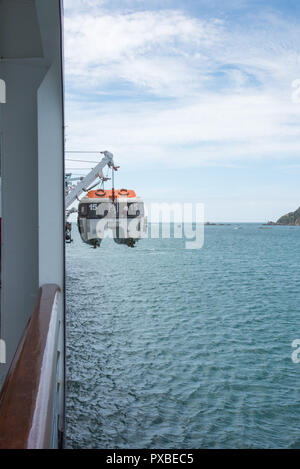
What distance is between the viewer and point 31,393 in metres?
0.47

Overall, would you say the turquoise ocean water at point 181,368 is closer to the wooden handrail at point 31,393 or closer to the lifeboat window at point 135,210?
the lifeboat window at point 135,210

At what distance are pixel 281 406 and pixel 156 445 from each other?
2751 millimetres

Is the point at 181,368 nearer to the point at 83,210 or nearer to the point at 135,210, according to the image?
the point at 135,210

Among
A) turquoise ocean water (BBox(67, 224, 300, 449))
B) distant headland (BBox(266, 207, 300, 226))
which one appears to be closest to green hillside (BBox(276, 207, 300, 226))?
distant headland (BBox(266, 207, 300, 226))

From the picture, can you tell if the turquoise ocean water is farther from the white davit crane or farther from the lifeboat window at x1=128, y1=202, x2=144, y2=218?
the white davit crane

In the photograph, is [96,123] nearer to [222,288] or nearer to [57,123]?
[222,288]

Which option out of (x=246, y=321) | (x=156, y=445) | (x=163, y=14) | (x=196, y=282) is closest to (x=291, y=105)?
(x=163, y=14)

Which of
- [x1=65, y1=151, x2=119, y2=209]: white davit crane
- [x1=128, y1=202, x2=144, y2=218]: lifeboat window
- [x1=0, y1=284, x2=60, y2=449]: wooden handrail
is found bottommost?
[x1=0, y1=284, x2=60, y2=449]: wooden handrail

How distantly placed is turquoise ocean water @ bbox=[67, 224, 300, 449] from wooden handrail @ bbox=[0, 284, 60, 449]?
5002 mm

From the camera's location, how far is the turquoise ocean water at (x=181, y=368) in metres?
5.93

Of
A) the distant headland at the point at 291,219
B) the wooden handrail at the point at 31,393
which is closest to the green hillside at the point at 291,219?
the distant headland at the point at 291,219

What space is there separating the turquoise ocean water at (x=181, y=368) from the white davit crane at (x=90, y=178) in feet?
11.9

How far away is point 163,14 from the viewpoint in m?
46.9

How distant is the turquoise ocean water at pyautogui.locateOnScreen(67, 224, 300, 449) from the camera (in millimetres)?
5930
